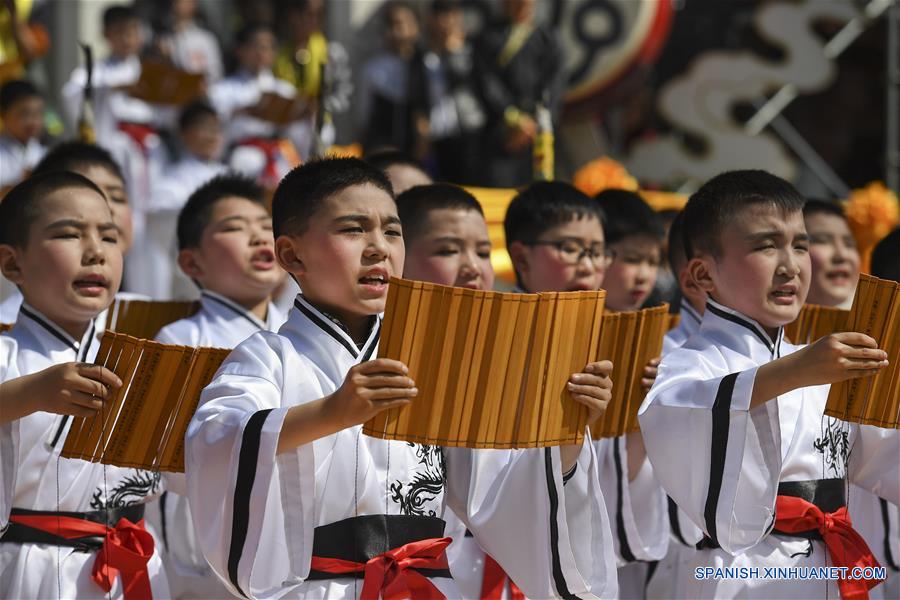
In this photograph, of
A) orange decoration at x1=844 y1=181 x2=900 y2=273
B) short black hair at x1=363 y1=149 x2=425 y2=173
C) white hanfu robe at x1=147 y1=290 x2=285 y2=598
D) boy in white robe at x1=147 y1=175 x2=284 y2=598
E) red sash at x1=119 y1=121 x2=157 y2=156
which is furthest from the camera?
red sash at x1=119 y1=121 x2=157 y2=156

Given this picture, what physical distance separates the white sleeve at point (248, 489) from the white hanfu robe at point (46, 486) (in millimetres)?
849

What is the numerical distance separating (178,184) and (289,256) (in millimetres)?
6447

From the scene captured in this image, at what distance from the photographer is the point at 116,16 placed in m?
10.6

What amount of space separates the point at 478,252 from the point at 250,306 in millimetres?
1062

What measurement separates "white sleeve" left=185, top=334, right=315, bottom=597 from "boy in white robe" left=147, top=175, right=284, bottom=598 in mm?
1833

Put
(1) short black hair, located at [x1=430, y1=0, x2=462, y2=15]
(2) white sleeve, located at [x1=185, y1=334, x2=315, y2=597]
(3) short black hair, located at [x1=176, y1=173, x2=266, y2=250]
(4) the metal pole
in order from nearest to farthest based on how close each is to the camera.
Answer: (2) white sleeve, located at [x1=185, y1=334, x2=315, y2=597]
(3) short black hair, located at [x1=176, y1=173, x2=266, y2=250]
(1) short black hair, located at [x1=430, y1=0, x2=462, y2=15]
(4) the metal pole

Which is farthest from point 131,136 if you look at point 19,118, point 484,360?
point 484,360

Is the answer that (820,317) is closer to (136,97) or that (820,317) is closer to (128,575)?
(128,575)

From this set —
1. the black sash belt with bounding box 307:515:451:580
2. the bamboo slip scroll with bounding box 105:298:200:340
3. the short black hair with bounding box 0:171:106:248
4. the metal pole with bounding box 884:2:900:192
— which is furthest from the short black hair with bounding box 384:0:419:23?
the black sash belt with bounding box 307:515:451:580

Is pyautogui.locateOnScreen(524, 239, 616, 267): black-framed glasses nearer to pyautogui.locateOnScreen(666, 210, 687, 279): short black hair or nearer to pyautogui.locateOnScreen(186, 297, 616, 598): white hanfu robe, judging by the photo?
pyautogui.locateOnScreen(666, 210, 687, 279): short black hair

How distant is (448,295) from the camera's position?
3252 mm

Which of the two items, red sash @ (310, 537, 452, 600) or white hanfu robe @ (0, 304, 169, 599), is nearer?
red sash @ (310, 537, 452, 600)

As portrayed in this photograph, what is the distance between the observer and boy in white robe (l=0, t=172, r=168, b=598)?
161 inches

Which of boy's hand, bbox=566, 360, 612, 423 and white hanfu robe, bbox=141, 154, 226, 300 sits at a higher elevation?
white hanfu robe, bbox=141, 154, 226, 300
